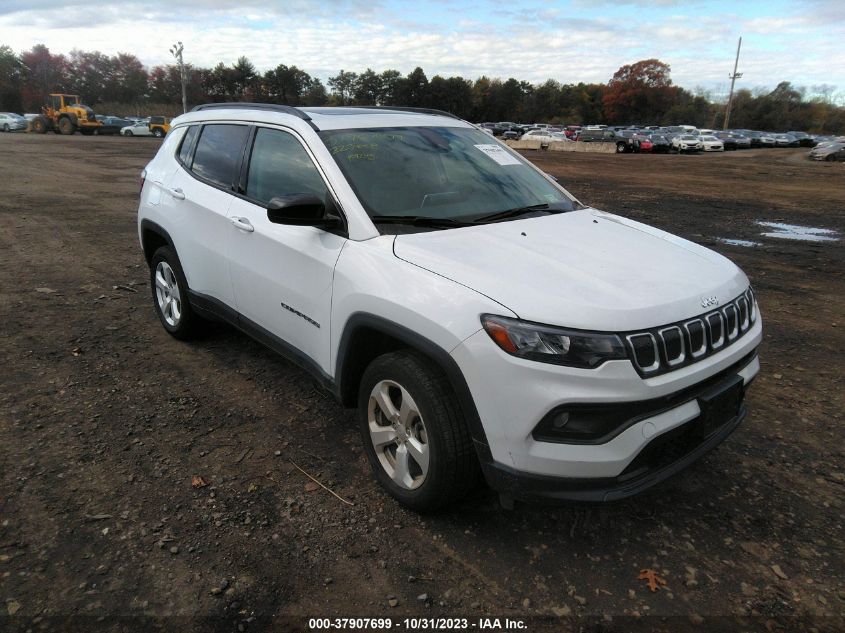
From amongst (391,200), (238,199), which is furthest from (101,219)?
(391,200)

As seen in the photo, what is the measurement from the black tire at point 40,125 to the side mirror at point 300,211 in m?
49.2

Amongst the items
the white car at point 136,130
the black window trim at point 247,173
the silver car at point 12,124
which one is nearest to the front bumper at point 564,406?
the black window trim at point 247,173

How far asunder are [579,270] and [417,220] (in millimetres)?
876

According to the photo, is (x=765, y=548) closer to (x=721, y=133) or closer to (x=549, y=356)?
(x=549, y=356)

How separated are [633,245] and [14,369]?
4.28 meters

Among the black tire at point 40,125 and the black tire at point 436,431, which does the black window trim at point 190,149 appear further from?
the black tire at point 40,125

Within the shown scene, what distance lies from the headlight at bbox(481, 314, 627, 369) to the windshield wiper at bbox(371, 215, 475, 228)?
0.95m

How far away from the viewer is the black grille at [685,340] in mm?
2250

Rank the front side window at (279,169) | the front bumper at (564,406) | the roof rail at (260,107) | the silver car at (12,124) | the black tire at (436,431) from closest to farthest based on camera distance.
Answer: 1. the front bumper at (564,406)
2. the black tire at (436,431)
3. the front side window at (279,169)
4. the roof rail at (260,107)
5. the silver car at (12,124)

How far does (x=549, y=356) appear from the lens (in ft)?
7.23

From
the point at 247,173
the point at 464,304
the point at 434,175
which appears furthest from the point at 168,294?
the point at 464,304

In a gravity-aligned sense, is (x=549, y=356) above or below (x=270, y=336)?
above

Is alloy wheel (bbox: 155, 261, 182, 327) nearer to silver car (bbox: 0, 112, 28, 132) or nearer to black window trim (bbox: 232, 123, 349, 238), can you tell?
black window trim (bbox: 232, 123, 349, 238)

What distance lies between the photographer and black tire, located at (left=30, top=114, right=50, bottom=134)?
1663 inches
